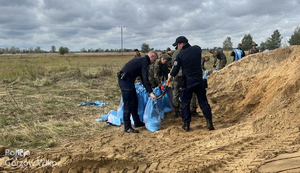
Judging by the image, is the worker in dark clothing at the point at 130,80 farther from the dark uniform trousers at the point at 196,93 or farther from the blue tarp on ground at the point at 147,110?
the dark uniform trousers at the point at 196,93

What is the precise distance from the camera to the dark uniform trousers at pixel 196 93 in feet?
14.2

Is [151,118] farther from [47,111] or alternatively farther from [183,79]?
[47,111]

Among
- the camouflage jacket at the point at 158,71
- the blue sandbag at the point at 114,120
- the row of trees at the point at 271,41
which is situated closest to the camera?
the blue sandbag at the point at 114,120

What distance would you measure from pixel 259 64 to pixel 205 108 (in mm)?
4249

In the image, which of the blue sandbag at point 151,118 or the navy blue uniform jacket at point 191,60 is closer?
the navy blue uniform jacket at point 191,60

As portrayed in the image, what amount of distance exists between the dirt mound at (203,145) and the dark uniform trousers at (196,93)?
0.37 m

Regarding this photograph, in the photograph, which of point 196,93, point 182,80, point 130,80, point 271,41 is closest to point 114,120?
point 130,80

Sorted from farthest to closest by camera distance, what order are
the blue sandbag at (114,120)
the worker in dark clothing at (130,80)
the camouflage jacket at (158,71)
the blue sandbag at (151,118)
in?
the camouflage jacket at (158,71), the blue sandbag at (114,120), the blue sandbag at (151,118), the worker in dark clothing at (130,80)

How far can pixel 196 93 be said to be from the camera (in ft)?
14.6

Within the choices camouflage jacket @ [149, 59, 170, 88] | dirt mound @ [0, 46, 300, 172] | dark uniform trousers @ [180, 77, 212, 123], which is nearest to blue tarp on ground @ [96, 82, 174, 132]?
dirt mound @ [0, 46, 300, 172]

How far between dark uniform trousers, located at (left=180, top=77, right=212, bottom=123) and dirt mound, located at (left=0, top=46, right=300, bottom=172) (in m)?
0.37

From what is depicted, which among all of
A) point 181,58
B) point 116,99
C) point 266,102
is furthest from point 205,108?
point 116,99

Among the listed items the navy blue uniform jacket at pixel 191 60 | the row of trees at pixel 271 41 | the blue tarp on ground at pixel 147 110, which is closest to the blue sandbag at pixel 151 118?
the blue tarp on ground at pixel 147 110

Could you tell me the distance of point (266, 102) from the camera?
5141 millimetres
